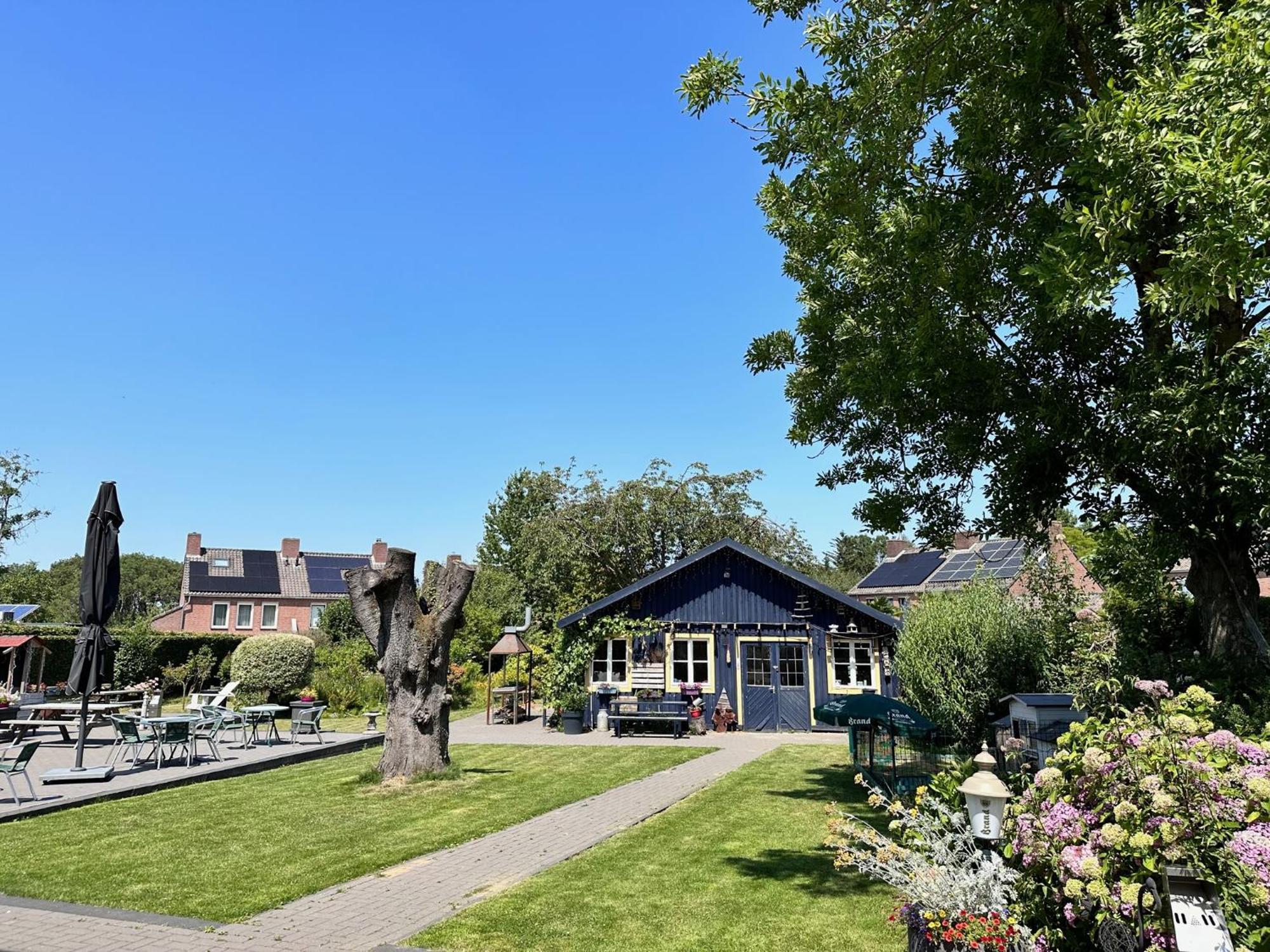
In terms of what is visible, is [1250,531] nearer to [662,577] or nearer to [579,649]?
[662,577]

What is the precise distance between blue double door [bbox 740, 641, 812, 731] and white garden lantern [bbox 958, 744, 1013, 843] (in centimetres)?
1800

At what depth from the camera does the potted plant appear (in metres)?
21.7

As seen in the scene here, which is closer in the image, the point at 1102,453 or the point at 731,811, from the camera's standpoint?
the point at 1102,453

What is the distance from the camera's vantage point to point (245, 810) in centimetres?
1087

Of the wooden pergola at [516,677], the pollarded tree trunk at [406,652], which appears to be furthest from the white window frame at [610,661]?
the pollarded tree trunk at [406,652]

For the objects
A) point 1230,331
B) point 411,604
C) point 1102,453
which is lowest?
point 411,604

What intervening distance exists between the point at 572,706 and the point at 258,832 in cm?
Answer: 1321

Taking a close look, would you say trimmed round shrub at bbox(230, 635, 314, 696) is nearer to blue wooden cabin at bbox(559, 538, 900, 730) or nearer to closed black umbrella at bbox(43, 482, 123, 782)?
blue wooden cabin at bbox(559, 538, 900, 730)

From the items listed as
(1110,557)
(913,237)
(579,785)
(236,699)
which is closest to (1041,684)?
(1110,557)

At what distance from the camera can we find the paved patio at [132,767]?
36.1 feet

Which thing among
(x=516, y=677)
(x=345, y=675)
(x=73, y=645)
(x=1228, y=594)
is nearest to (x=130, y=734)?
(x=516, y=677)

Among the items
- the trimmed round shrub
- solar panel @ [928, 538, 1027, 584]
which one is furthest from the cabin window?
solar panel @ [928, 538, 1027, 584]

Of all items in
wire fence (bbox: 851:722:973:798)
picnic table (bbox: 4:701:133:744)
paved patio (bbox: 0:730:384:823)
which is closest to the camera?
paved patio (bbox: 0:730:384:823)

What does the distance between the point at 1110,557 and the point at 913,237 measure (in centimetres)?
796
